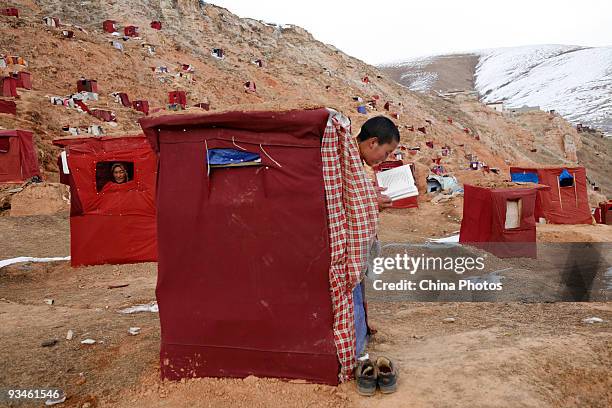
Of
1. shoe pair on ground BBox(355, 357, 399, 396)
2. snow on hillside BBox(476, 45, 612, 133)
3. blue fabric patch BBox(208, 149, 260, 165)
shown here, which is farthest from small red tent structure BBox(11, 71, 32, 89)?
snow on hillside BBox(476, 45, 612, 133)

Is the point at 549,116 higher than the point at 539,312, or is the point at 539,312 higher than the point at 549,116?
the point at 549,116

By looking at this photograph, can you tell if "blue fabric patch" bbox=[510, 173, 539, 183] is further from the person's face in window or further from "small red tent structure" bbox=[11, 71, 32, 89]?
"small red tent structure" bbox=[11, 71, 32, 89]

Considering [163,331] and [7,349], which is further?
[7,349]

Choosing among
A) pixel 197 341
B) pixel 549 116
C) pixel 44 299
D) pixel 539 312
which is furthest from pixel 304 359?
pixel 549 116

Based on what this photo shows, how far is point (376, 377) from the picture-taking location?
266cm

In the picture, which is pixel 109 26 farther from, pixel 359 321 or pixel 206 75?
pixel 359 321

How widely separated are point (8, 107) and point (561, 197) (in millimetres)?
17391

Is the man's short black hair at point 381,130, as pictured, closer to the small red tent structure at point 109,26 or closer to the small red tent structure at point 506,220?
the small red tent structure at point 506,220

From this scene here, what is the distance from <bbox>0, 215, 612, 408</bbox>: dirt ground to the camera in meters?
2.64

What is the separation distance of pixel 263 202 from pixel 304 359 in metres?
0.95

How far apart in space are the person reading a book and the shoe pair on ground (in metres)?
0.93

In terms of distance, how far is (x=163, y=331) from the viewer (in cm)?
301

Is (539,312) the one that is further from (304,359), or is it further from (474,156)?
(474,156)

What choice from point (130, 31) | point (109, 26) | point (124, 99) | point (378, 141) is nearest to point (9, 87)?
point (124, 99)
